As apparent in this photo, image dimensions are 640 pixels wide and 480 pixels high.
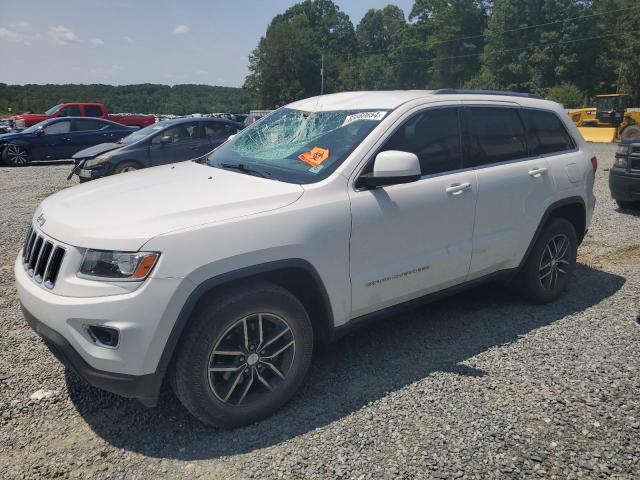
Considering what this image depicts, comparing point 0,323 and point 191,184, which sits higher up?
point 191,184

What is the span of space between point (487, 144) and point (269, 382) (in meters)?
2.46

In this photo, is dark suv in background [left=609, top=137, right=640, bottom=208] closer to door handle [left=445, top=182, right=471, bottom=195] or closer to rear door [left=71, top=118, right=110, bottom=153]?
door handle [left=445, top=182, right=471, bottom=195]

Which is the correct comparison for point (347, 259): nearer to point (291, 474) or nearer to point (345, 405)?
point (345, 405)

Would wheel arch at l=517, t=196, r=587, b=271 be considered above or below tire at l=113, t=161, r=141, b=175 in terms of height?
above

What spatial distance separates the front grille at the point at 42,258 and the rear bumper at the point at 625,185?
8199mm

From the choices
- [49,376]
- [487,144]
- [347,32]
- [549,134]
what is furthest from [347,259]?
[347,32]

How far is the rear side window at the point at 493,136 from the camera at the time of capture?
402 cm

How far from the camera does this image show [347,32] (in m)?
119

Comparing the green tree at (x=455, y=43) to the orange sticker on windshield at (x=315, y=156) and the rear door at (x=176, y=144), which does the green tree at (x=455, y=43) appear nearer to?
the rear door at (x=176, y=144)

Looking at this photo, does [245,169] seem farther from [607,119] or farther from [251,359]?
[607,119]

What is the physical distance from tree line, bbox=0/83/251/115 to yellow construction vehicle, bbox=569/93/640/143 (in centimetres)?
5083

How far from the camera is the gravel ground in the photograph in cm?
266

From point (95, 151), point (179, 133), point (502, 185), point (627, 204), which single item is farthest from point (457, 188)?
point (95, 151)

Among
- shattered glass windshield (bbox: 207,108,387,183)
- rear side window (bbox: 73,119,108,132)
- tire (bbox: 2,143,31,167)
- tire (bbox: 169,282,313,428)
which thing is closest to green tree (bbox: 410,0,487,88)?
rear side window (bbox: 73,119,108,132)
